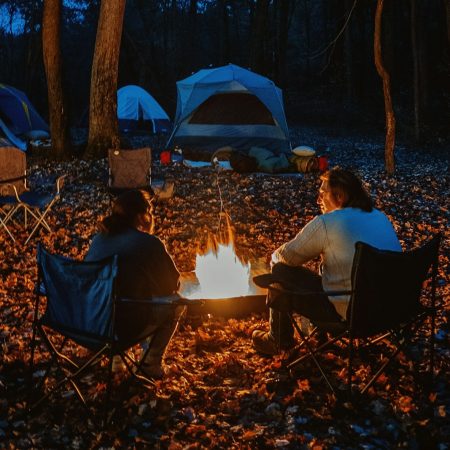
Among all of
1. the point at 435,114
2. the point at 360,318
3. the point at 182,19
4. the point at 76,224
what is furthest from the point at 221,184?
the point at 182,19

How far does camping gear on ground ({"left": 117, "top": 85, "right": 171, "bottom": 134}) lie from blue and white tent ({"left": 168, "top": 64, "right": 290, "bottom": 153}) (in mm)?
5897

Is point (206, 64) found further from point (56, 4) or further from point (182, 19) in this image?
point (56, 4)

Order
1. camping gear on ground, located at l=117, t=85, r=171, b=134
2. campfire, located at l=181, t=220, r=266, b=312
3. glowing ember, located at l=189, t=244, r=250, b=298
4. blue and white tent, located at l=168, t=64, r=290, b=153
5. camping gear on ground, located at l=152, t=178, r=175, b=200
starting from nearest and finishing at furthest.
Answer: campfire, located at l=181, t=220, r=266, b=312, glowing ember, located at l=189, t=244, r=250, b=298, camping gear on ground, located at l=152, t=178, r=175, b=200, blue and white tent, located at l=168, t=64, r=290, b=153, camping gear on ground, located at l=117, t=85, r=171, b=134

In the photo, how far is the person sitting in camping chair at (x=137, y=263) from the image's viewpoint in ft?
11.1

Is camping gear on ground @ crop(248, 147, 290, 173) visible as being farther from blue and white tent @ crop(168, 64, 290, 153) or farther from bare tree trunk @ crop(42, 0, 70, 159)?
bare tree trunk @ crop(42, 0, 70, 159)

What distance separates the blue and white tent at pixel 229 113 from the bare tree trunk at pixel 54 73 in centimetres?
258

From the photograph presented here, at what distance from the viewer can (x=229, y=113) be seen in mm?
13883

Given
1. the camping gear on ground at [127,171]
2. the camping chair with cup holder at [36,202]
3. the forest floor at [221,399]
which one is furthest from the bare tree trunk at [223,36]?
the forest floor at [221,399]

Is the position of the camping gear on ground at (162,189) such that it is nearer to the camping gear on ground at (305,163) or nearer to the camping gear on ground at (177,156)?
the camping gear on ground at (305,163)

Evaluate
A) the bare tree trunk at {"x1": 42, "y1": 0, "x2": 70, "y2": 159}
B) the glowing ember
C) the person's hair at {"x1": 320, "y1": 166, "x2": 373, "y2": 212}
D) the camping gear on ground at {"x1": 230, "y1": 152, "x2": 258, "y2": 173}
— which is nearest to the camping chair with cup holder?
the glowing ember

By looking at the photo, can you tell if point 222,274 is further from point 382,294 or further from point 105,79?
point 105,79

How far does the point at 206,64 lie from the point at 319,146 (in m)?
20.4

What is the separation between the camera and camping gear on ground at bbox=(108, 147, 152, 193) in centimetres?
816

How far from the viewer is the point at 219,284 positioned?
509 cm
